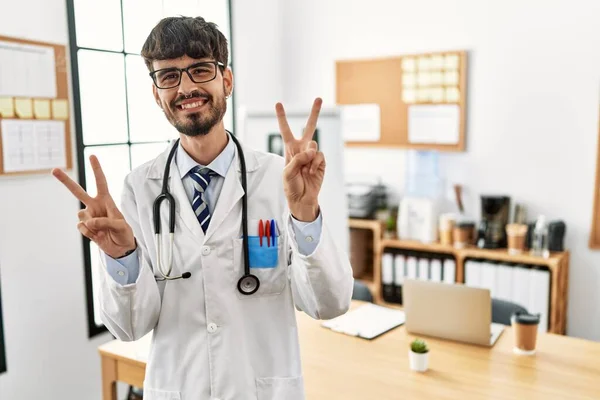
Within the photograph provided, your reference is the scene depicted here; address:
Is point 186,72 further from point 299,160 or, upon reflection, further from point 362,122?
point 362,122

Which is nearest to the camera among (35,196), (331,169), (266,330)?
(266,330)

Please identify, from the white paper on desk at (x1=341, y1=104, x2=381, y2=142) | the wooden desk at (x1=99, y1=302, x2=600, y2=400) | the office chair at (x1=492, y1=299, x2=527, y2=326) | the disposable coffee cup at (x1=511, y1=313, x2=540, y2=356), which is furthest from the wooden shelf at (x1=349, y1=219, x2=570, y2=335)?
the disposable coffee cup at (x1=511, y1=313, x2=540, y2=356)

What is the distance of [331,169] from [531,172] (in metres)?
1.29

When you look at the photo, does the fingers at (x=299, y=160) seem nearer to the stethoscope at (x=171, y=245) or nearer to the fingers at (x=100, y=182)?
the stethoscope at (x=171, y=245)

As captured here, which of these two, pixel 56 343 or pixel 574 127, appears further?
pixel 574 127

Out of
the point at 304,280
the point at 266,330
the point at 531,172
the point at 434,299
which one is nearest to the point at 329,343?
the point at 434,299

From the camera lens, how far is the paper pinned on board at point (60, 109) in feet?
8.97

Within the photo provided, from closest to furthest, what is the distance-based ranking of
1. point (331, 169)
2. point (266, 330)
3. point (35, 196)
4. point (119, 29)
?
point (266, 330), point (35, 196), point (119, 29), point (331, 169)

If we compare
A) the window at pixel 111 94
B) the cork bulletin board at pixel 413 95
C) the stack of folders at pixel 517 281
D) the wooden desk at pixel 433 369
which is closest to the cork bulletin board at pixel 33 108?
the window at pixel 111 94

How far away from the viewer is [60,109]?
9.07 ft

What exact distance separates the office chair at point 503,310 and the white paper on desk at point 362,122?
1872 millimetres

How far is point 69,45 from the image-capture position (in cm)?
282

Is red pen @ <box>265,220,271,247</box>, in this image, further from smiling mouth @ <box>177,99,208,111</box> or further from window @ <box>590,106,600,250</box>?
window @ <box>590,106,600,250</box>

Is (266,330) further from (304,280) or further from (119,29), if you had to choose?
(119,29)
